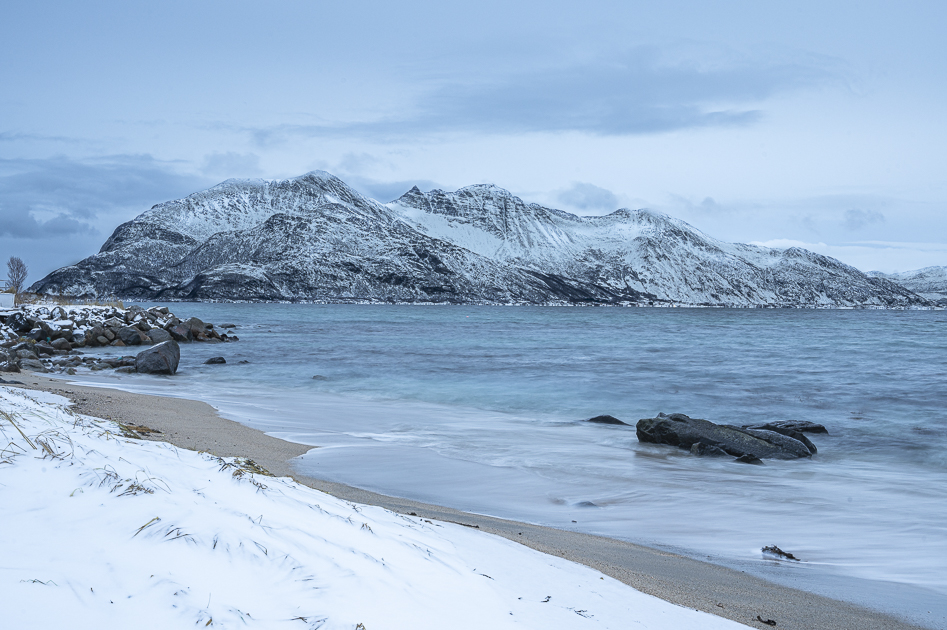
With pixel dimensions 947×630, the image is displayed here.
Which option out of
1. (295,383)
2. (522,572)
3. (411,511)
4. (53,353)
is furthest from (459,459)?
(53,353)

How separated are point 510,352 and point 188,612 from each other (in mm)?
Result: 35466

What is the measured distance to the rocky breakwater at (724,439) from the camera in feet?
38.7

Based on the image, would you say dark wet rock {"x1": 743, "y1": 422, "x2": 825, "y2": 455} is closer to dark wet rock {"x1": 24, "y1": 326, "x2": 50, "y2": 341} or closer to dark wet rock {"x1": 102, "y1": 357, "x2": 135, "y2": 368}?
dark wet rock {"x1": 102, "y1": 357, "x2": 135, "y2": 368}

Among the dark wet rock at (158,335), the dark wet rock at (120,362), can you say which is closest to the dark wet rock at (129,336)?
the dark wet rock at (158,335)

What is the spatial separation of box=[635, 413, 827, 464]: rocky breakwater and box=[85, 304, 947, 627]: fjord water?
0.34m

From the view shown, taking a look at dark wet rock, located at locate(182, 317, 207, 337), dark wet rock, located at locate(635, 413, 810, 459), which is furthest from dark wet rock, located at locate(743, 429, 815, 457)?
dark wet rock, located at locate(182, 317, 207, 337)

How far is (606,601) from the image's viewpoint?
13.9 ft

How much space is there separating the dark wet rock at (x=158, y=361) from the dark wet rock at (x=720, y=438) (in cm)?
1728

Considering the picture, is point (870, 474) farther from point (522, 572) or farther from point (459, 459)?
point (522, 572)

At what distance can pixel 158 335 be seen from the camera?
31672 millimetres

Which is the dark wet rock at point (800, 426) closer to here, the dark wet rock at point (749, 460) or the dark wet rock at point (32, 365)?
the dark wet rock at point (749, 460)

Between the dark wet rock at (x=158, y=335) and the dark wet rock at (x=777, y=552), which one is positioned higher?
the dark wet rock at (x=158, y=335)

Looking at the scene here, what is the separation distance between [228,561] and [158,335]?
105ft

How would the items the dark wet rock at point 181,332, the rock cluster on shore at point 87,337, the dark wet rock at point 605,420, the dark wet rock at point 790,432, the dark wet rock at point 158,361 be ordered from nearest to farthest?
1. the dark wet rock at point 790,432
2. the dark wet rock at point 605,420
3. the rock cluster on shore at point 87,337
4. the dark wet rock at point 158,361
5. the dark wet rock at point 181,332
